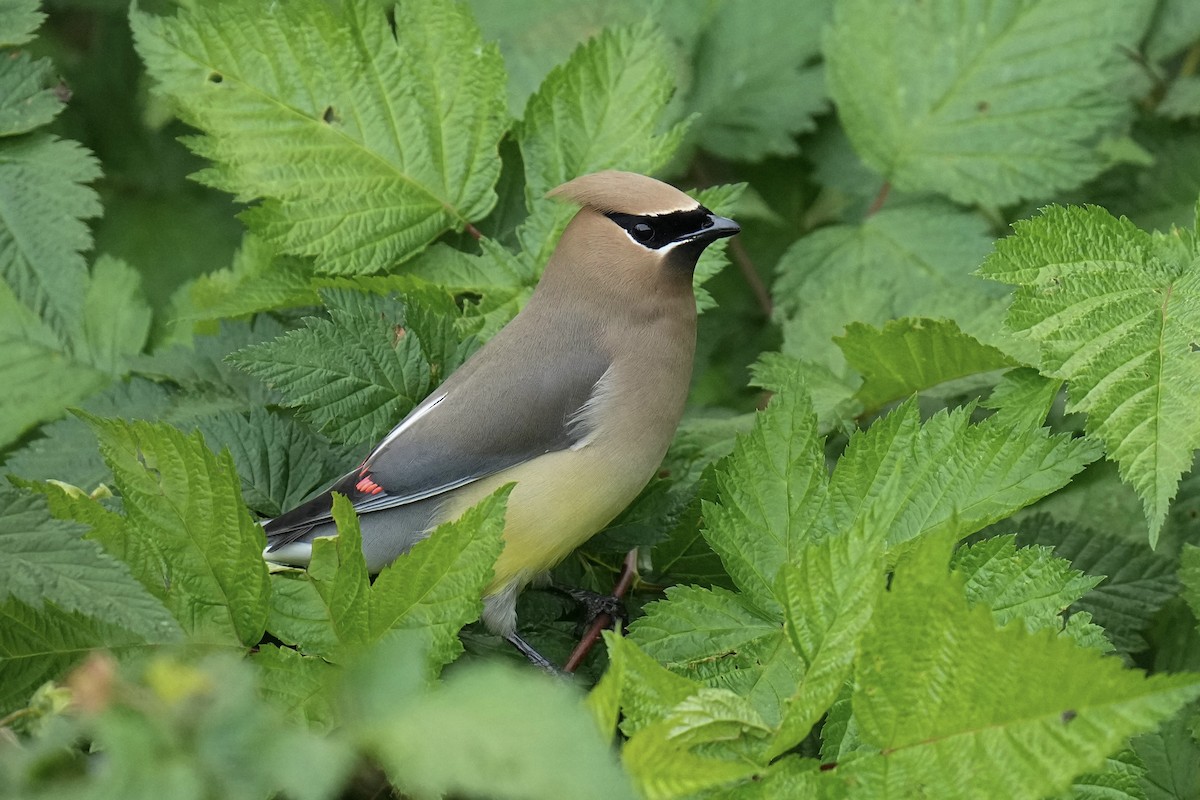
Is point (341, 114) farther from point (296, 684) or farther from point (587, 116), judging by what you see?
point (296, 684)

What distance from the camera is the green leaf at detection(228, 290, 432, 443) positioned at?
7.52ft

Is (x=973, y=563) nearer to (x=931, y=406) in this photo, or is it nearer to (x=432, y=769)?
(x=931, y=406)

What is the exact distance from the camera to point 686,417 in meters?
2.99

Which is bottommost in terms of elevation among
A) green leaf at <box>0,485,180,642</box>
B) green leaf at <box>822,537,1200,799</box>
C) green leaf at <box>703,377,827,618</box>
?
green leaf at <box>703,377,827,618</box>

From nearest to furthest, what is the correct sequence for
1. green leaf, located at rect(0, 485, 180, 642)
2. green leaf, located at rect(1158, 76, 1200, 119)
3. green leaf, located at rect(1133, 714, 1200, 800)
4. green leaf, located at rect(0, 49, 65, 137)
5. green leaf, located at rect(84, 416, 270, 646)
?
green leaf, located at rect(0, 485, 180, 642)
green leaf, located at rect(84, 416, 270, 646)
green leaf, located at rect(1133, 714, 1200, 800)
green leaf, located at rect(0, 49, 65, 137)
green leaf, located at rect(1158, 76, 1200, 119)

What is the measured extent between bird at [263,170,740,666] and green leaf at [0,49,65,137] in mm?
975

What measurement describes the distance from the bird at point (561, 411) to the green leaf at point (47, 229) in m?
0.67

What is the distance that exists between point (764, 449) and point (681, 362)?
0.54 m

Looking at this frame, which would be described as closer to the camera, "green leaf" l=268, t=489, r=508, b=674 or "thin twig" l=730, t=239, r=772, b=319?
"green leaf" l=268, t=489, r=508, b=674

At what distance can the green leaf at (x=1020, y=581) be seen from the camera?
1.88 m

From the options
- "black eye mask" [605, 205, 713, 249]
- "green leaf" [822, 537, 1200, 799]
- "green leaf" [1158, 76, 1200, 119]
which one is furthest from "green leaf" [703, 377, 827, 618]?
"green leaf" [1158, 76, 1200, 119]

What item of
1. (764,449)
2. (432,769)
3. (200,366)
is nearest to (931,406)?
(764,449)

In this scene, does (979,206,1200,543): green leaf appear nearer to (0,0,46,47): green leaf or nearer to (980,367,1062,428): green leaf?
(980,367,1062,428): green leaf

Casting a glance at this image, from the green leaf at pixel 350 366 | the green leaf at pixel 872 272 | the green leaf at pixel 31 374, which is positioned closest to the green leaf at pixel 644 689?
the green leaf at pixel 350 366
